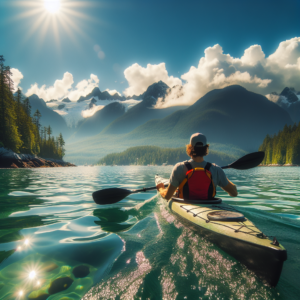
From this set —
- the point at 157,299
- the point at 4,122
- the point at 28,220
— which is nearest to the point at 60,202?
the point at 28,220

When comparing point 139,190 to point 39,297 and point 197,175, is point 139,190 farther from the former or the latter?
point 39,297

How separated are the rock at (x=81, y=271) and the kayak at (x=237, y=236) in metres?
2.28

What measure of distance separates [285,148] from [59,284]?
100 meters

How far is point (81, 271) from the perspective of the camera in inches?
133

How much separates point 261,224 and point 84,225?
16.6ft

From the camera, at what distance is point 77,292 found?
9.28 feet

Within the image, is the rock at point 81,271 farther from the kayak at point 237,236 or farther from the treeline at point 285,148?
the treeline at point 285,148

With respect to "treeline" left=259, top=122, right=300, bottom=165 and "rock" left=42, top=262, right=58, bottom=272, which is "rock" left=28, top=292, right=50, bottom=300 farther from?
"treeline" left=259, top=122, right=300, bottom=165

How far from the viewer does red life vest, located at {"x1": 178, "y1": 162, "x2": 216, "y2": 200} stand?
4648 millimetres

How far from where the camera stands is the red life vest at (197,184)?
4.65 metres

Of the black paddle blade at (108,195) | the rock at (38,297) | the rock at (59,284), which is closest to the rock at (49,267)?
the rock at (59,284)

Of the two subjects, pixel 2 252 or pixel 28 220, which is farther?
pixel 28 220

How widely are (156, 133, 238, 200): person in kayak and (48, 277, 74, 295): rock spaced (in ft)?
9.13

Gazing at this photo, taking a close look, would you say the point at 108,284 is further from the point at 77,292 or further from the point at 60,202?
the point at 60,202
